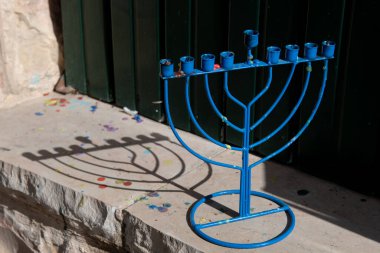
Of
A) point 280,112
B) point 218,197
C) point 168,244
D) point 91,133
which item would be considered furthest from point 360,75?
point 91,133

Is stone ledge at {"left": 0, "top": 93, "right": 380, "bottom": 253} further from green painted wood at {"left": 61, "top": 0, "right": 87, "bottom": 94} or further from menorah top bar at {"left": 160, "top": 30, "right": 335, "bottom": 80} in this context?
menorah top bar at {"left": 160, "top": 30, "right": 335, "bottom": 80}

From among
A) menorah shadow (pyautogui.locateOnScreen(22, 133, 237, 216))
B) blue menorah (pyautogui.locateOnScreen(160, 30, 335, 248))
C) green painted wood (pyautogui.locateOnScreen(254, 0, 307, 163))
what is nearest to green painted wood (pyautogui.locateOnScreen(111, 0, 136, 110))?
menorah shadow (pyautogui.locateOnScreen(22, 133, 237, 216))

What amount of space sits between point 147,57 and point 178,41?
0.25 meters

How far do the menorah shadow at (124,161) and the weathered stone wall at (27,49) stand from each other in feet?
1.99

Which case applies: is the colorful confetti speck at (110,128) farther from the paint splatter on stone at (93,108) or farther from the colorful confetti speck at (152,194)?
the colorful confetti speck at (152,194)

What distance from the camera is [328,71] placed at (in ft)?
8.55

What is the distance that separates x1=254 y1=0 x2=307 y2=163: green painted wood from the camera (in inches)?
104

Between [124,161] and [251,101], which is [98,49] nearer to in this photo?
[124,161]

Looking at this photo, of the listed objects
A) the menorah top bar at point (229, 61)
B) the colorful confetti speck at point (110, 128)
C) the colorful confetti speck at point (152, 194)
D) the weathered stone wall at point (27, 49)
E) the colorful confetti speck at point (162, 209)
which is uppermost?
the menorah top bar at point (229, 61)

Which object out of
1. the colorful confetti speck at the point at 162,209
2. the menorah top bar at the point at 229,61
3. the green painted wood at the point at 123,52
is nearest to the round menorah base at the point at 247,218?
the colorful confetti speck at the point at 162,209

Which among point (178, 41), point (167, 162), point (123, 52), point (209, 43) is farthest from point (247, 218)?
point (123, 52)

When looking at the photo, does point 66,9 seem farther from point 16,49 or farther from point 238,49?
point 238,49

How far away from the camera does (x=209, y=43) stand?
2.96 m

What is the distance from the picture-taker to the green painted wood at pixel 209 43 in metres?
2.89
